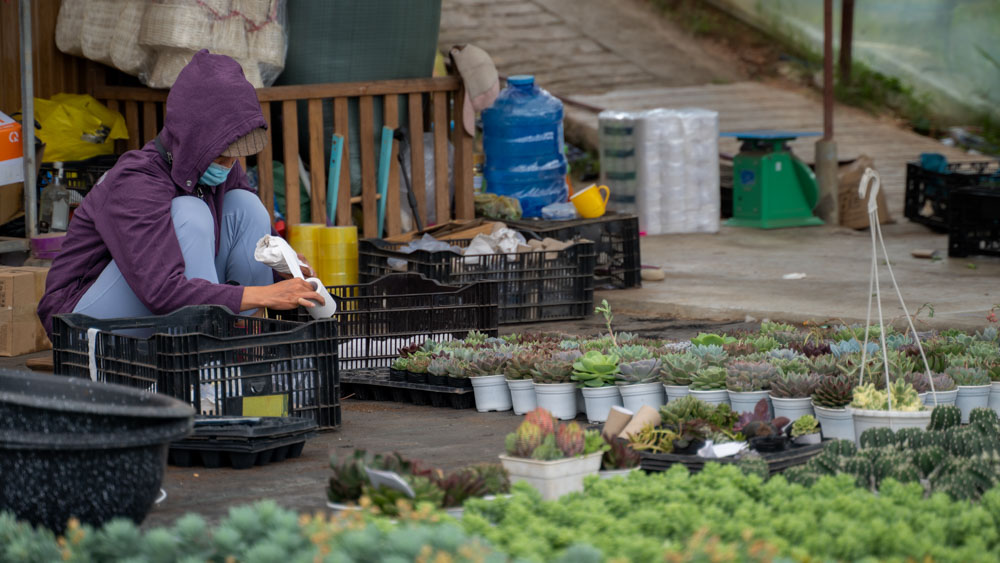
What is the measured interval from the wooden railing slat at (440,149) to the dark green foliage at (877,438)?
5.11 meters

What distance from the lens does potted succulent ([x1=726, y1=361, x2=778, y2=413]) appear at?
443cm

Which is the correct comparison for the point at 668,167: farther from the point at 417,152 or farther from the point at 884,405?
the point at 884,405

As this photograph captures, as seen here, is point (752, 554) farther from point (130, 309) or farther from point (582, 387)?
point (130, 309)

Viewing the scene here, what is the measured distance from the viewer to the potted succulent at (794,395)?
4.30 meters

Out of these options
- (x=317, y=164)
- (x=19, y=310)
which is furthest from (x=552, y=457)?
(x=317, y=164)

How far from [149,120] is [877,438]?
5.57 meters

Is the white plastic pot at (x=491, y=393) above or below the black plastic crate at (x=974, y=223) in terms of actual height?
below

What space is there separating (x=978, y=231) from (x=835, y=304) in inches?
102

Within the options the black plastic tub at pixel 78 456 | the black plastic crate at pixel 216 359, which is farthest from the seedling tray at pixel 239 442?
the black plastic tub at pixel 78 456

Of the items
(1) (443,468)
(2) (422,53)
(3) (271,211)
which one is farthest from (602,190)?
(1) (443,468)

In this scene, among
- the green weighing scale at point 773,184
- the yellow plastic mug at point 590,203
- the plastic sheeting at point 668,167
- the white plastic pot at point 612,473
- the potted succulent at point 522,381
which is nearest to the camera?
the white plastic pot at point 612,473

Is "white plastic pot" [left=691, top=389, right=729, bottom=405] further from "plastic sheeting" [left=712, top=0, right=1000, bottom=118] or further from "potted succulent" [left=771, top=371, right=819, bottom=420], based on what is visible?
"plastic sheeting" [left=712, top=0, right=1000, bottom=118]

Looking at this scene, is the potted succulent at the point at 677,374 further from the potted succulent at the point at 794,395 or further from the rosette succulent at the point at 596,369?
the potted succulent at the point at 794,395

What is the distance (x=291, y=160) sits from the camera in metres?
7.87
